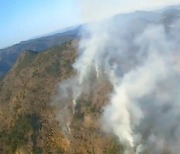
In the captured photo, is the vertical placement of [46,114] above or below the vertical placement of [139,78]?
below

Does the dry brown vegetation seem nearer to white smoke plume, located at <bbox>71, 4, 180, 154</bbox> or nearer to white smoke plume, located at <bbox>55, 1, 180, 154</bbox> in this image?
white smoke plume, located at <bbox>55, 1, 180, 154</bbox>

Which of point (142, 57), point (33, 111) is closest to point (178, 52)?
point (142, 57)

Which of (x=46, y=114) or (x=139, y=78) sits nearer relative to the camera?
(x=139, y=78)

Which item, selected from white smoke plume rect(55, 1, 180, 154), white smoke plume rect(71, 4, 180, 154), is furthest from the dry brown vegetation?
white smoke plume rect(71, 4, 180, 154)

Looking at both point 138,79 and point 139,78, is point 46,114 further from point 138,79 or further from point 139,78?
point 139,78

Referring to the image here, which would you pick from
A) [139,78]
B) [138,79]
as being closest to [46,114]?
[138,79]

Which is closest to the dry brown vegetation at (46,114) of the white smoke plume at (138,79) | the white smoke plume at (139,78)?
the white smoke plume at (138,79)

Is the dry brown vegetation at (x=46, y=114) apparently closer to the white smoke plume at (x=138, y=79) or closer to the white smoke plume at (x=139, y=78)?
the white smoke plume at (x=138, y=79)

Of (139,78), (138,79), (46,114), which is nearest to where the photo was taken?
(138,79)

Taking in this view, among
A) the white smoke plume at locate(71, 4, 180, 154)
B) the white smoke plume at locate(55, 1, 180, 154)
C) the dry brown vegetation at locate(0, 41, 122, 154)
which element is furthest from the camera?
the dry brown vegetation at locate(0, 41, 122, 154)
